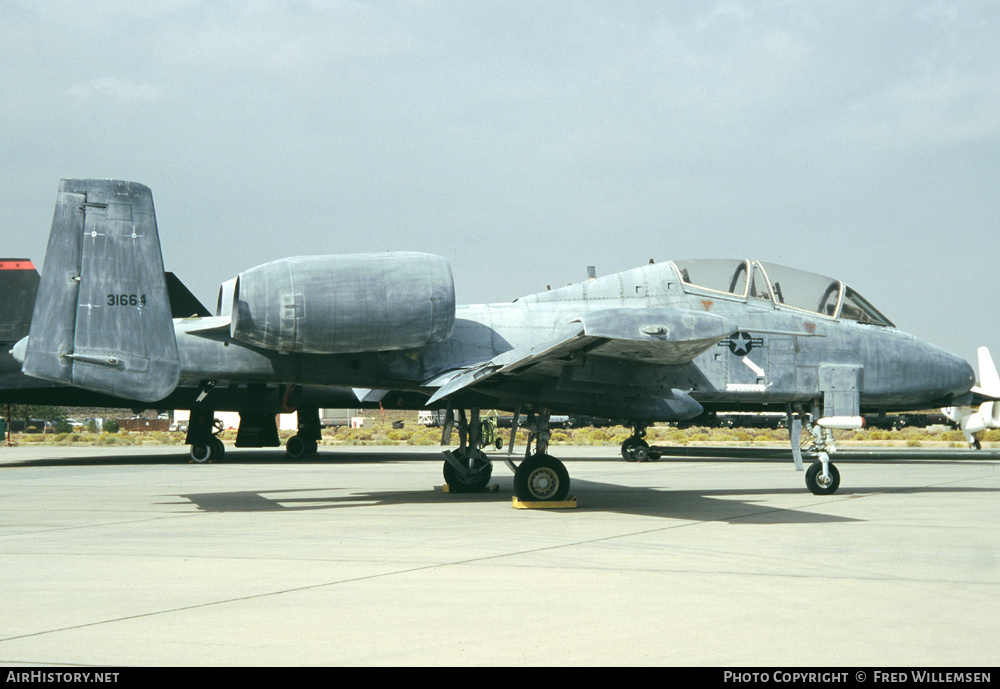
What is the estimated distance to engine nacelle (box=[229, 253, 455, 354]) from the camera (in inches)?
429

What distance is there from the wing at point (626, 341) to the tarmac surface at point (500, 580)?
5.76 feet

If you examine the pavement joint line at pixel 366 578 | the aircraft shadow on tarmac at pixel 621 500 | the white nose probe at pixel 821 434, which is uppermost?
the white nose probe at pixel 821 434

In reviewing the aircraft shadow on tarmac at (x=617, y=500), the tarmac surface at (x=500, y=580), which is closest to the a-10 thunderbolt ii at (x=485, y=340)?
the aircraft shadow on tarmac at (x=617, y=500)

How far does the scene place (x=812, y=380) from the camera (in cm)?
1267

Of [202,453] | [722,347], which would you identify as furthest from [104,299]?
[202,453]

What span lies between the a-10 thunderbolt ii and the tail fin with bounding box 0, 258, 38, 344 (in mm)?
12168

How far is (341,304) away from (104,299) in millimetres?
2730

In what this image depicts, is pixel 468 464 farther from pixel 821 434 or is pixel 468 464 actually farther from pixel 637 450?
pixel 637 450

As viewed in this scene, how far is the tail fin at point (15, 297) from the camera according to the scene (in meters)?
22.5

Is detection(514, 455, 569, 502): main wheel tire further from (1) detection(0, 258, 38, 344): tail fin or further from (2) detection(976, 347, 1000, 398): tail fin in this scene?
(2) detection(976, 347, 1000, 398): tail fin

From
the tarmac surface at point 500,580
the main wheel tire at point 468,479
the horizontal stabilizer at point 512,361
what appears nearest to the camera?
the tarmac surface at point 500,580

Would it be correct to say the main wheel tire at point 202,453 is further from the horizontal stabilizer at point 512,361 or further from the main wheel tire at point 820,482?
the main wheel tire at point 820,482
